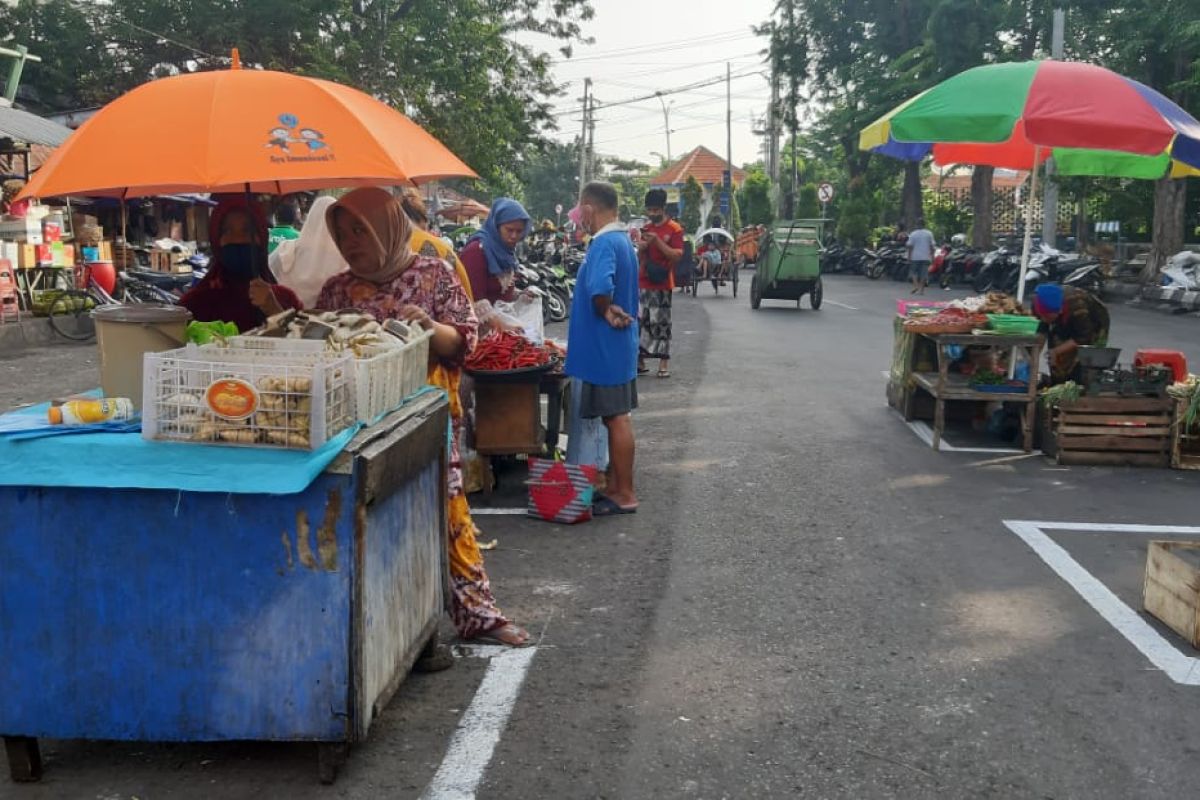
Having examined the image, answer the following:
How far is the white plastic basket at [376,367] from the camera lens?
3439 millimetres

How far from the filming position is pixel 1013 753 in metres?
3.62

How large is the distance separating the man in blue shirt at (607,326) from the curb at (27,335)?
11016 millimetres

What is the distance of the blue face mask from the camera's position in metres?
Answer: 4.76

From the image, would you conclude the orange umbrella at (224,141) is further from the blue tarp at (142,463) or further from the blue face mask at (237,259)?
the blue tarp at (142,463)

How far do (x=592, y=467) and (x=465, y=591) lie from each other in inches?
82.1

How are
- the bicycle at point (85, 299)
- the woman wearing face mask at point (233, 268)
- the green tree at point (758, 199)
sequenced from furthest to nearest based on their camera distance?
the green tree at point (758, 199) < the bicycle at point (85, 299) < the woman wearing face mask at point (233, 268)

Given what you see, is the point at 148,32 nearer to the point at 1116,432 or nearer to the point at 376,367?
the point at 1116,432

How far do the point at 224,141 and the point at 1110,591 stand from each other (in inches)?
174

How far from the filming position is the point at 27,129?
15281mm

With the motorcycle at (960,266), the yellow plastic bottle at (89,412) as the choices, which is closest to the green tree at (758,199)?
the motorcycle at (960,266)

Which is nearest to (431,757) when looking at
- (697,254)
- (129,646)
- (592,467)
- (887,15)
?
(129,646)

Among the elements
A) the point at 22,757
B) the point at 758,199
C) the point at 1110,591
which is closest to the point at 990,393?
the point at 1110,591

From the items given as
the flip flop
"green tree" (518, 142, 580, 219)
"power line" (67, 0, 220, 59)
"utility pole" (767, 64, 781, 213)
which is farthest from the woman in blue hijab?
"green tree" (518, 142, 580, 219)

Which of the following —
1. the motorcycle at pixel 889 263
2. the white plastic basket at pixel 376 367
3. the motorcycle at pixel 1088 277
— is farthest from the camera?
the motorcycle at pixel 889 263
